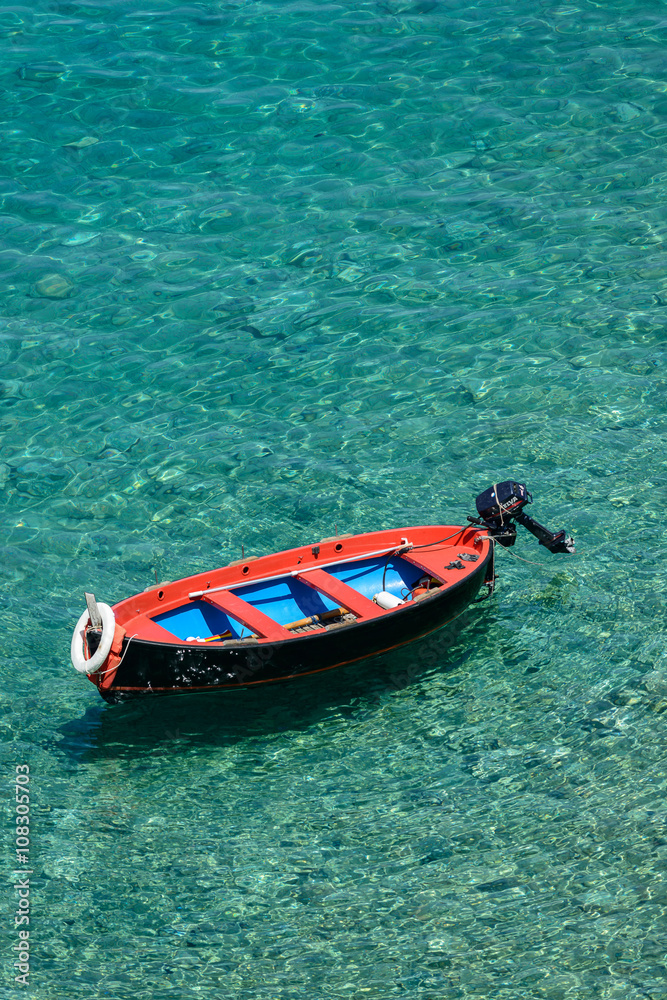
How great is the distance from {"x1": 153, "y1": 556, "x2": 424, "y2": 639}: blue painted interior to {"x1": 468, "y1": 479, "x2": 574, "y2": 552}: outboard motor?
1.02 metres

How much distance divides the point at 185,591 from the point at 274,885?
3.42 metres

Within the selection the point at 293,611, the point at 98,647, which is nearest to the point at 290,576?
the point at 293,611

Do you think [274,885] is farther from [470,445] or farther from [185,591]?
[470,445]

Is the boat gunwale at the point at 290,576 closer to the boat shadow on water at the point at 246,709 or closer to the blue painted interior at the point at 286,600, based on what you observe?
the blue painted interior at the point at 286,600

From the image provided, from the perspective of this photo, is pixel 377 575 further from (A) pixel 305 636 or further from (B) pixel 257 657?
(B) pixel 257 657

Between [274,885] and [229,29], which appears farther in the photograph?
[229,29]

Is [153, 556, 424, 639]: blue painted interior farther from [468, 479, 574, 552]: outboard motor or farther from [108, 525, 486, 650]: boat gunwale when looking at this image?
[468, 479, 574, 552]: outboard motor

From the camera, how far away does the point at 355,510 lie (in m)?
14.5

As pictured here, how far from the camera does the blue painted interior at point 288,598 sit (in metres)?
12.5

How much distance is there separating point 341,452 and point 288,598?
299cm

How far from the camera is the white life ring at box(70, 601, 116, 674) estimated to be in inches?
445

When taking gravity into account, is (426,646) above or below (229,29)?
below

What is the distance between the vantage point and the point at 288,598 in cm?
1297

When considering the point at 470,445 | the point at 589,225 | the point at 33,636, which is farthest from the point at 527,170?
the point at 33,636
